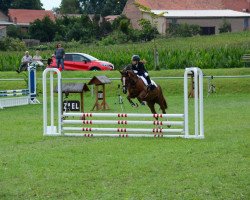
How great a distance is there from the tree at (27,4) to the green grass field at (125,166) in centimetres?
12753

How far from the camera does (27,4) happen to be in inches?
5891

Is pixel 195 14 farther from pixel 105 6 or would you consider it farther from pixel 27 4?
pixel 27 4

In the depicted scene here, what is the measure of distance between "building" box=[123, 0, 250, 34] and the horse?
80.2 meters

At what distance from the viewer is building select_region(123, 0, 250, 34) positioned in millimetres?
110938

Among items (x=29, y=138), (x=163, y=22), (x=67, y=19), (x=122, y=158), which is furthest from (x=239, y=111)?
(x=163, y=22)

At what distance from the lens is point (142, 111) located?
2934cm

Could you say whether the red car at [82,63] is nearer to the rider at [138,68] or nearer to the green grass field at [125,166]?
the rider at [138,68]

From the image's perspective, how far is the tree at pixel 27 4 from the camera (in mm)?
148250

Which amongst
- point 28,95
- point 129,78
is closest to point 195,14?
point 28,95

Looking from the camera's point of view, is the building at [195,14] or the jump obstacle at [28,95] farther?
the building at [195,14]

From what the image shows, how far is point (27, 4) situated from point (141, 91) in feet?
422

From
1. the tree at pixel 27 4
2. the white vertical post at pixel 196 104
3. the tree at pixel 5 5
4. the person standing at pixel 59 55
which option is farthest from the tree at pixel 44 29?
the white vertical post at pixel 196 104

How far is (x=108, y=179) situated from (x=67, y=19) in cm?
8756

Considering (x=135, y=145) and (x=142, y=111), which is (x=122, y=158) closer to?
(x=135, y=145)
